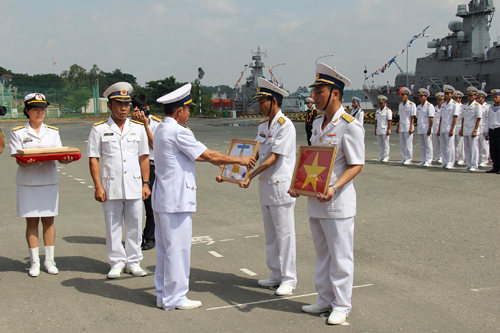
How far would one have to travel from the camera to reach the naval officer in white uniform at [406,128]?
48.4ft

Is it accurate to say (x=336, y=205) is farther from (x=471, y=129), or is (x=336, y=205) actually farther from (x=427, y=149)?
(x=427, y=149)

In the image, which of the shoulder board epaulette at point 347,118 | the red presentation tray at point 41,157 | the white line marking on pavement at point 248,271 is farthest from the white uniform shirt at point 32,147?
the shoulder board epaulette at point 347,118

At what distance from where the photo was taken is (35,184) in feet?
16.9

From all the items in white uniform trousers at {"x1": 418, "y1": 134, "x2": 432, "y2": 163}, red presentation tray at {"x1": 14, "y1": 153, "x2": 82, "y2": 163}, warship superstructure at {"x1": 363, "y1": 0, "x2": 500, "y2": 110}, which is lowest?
white uniform trousers at {"x1": 418, "y1": 134, "x2": 432, "y2": 163}

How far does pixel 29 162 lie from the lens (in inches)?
196

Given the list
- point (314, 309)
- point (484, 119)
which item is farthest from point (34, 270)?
point (484, 119)

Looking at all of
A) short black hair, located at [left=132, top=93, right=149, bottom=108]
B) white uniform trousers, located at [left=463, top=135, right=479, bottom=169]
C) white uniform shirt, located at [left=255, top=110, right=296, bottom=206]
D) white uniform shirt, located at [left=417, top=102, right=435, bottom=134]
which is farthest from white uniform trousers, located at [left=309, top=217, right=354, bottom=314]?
white uniform shirt, located at [left=417, top=102, right=435, bottom=134]

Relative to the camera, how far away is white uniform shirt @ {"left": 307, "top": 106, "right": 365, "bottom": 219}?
3.87m

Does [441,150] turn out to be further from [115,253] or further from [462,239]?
[115,253]

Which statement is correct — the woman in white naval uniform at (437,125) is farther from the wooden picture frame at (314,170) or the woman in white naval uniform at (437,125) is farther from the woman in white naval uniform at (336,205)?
the wooden picture frame at (314,170)

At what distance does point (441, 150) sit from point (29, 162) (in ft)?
41.2

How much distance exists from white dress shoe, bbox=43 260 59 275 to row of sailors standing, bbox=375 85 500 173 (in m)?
11.5

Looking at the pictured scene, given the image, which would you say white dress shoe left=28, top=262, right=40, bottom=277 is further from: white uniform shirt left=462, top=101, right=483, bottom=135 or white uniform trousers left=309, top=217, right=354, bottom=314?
white uniform shirt left=462, top=101, right=483, bottom=135

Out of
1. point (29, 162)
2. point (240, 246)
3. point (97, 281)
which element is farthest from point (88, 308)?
point (240, 246)
